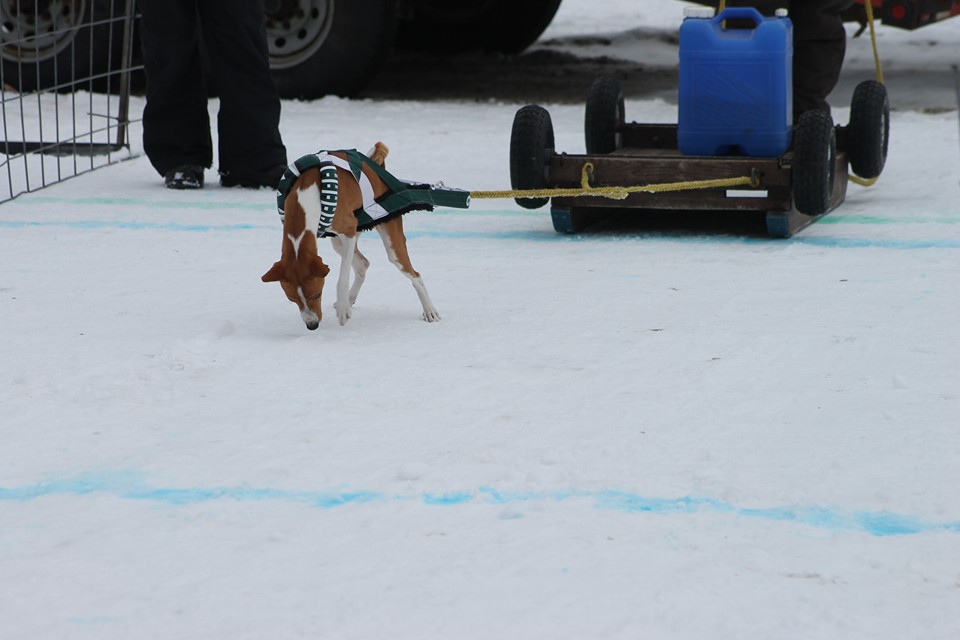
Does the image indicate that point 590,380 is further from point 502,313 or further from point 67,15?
point 67,15

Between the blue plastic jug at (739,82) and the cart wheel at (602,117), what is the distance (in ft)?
1.69

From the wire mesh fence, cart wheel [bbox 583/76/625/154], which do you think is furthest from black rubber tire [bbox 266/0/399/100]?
cart wheel [bbox 583/76/625/154]

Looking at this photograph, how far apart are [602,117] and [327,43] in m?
3.11

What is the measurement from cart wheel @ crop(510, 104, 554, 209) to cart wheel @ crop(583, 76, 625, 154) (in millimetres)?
634

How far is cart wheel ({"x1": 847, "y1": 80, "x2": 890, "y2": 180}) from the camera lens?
15.9ft

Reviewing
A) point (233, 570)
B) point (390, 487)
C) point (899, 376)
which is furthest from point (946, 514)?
point (233, 570)

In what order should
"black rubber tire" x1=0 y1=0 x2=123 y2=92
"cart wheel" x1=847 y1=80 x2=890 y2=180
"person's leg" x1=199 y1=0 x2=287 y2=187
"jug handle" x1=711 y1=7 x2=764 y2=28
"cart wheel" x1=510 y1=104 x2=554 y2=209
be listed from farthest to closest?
"black rubber tire" x1=0 y1=0 x2=123 y2=92
"person's leg" x1=199 y1=0 x2=287 y2=187
"cart wheel" x1=847 y1=80 x2=890 y2=180
"jug handle" x1=711 y1=7 x2=764 y2=28
"cart wheel" x1=510 y1=104 x2=554 y2=209

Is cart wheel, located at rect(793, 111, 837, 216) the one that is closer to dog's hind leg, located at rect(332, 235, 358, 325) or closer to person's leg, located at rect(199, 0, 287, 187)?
dog's hind leg, located at rect(332, 235, 358, 325)

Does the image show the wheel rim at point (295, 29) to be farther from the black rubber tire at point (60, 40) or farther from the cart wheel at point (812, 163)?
the cart wheel at point (812, 163)

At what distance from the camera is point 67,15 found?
26.1 feet

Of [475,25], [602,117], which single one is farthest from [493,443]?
[475,25]

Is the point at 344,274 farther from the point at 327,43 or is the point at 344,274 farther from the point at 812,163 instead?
the point at 327,43

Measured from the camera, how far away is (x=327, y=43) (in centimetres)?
777

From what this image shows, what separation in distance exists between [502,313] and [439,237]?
112cm
